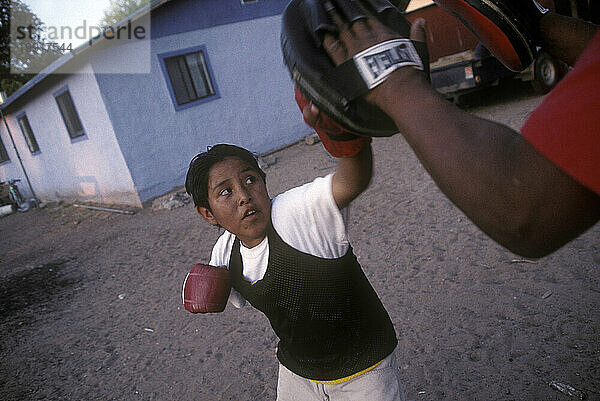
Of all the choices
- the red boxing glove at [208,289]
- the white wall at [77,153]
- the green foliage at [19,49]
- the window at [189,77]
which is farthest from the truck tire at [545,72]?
the green foliage at [19,49]

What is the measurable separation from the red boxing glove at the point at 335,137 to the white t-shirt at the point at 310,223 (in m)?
0.30

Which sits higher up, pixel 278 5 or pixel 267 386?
pixel 278 5

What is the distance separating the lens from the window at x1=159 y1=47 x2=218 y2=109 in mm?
9469

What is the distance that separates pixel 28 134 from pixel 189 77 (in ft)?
25.6

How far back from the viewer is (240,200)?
1445 millimetres

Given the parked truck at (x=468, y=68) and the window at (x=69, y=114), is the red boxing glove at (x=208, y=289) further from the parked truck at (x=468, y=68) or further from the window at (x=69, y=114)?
the window at (x=69, y=114)

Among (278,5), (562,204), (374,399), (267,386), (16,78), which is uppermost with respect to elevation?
(16,78)

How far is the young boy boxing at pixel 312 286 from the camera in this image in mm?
1361

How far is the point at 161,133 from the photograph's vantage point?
926 centimetres

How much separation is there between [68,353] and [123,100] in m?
6.44

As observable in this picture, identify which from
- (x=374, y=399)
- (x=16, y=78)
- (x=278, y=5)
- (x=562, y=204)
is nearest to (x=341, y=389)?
(x=374, y=399)

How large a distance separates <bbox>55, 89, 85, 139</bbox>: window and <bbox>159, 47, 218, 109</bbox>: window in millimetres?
2520

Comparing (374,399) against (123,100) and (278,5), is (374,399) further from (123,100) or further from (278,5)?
(278,5)

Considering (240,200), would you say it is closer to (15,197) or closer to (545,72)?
(545,72)
